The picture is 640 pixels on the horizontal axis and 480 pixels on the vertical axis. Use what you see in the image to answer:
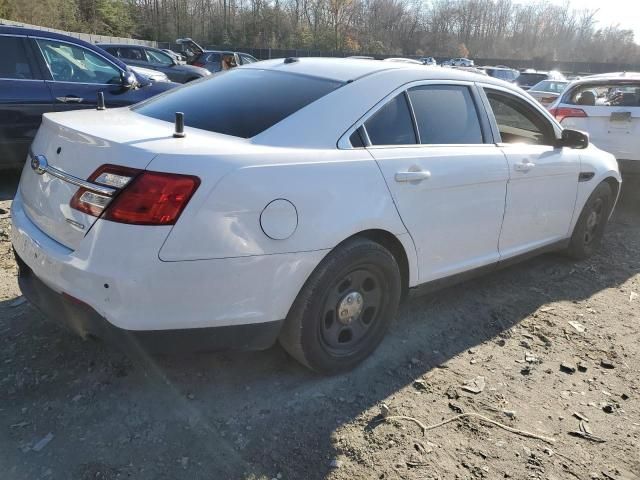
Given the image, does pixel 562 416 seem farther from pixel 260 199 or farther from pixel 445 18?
pixel 445 18

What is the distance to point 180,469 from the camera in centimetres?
223

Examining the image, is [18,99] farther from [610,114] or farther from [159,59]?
[159,59]

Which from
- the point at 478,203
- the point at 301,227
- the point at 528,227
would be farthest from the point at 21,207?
the point at 528,227

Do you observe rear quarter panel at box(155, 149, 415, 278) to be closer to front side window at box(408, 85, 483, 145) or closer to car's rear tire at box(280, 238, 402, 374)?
car's rear tire at box(280, 238, 402, 374)

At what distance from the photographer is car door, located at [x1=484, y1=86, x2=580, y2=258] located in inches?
145

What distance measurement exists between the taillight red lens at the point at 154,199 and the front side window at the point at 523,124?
261 cm

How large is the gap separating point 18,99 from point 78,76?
2.61 feet

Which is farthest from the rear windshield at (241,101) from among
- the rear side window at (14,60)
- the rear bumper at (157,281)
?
the rear side window at (14,60)

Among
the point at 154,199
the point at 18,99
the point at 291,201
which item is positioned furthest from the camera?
the point at 18,99

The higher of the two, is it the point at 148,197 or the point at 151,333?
the point at 148,197

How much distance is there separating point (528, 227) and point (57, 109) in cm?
484

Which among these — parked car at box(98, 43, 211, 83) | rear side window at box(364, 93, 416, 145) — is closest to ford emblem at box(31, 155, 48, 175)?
rear side window at box(364, 93, 416, 145)

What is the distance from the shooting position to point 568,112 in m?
7.19

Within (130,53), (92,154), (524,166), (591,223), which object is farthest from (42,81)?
(130,53)
